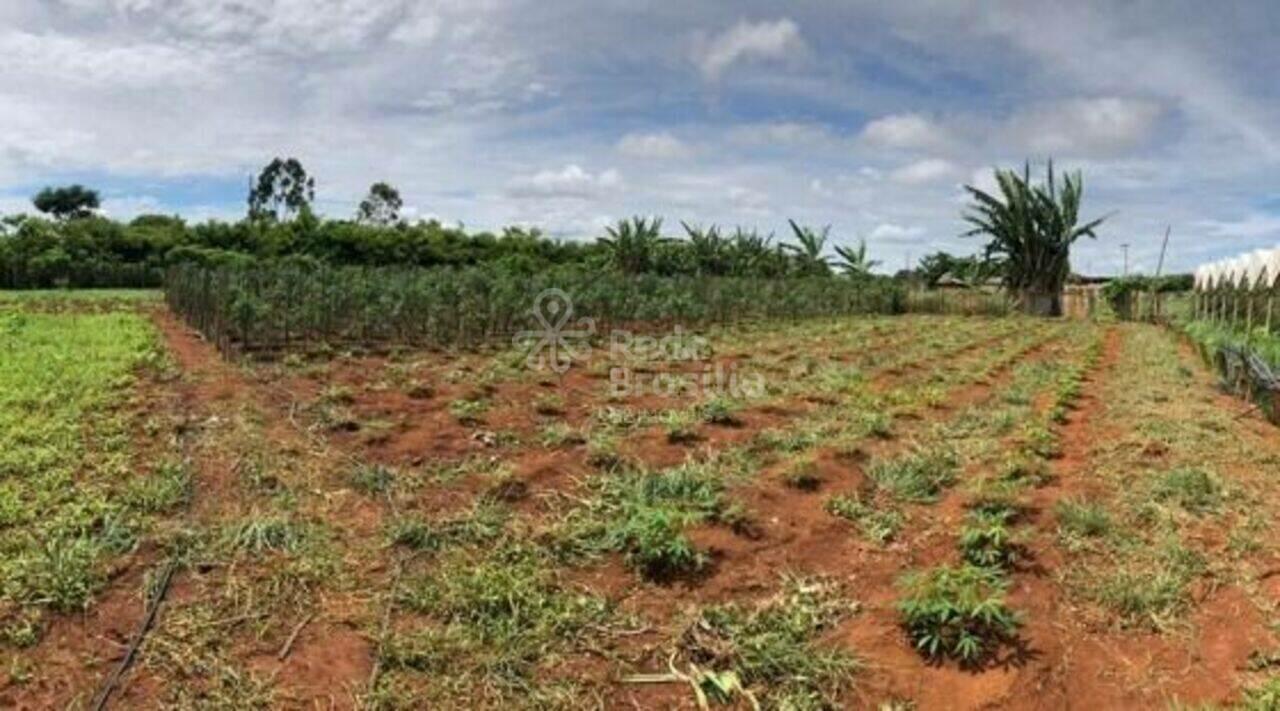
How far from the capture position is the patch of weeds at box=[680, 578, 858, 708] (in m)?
3.27

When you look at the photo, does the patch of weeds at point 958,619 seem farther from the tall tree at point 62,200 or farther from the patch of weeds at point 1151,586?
the tall tree at point 62,200

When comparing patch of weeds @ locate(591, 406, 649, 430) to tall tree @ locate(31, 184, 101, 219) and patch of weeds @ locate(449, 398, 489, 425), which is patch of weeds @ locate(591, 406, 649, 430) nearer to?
patch of weeds @ locate(449, 398, 489, 425)

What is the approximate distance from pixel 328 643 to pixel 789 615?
1.62 meters

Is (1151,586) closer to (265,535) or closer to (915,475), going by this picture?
(915,475)

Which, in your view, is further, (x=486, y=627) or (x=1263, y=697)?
(x=486, y=627)

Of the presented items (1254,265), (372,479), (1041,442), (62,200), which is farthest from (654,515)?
(62,200)

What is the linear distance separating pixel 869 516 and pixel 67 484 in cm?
384

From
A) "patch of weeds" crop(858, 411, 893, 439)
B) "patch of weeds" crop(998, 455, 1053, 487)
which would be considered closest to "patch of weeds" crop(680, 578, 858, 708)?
"patch of weeds" crop(998, 455, 1053, 487)

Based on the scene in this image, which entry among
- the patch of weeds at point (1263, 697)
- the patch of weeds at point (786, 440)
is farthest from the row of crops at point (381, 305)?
the patch of weeds at point (1263, 697)

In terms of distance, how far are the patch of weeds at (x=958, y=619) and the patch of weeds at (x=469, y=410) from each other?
384 centimetres

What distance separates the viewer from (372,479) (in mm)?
5219

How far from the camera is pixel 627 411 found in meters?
7.46

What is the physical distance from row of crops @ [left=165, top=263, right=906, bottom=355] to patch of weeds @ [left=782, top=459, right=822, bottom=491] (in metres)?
7.12

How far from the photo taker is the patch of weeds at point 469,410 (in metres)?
6.89
